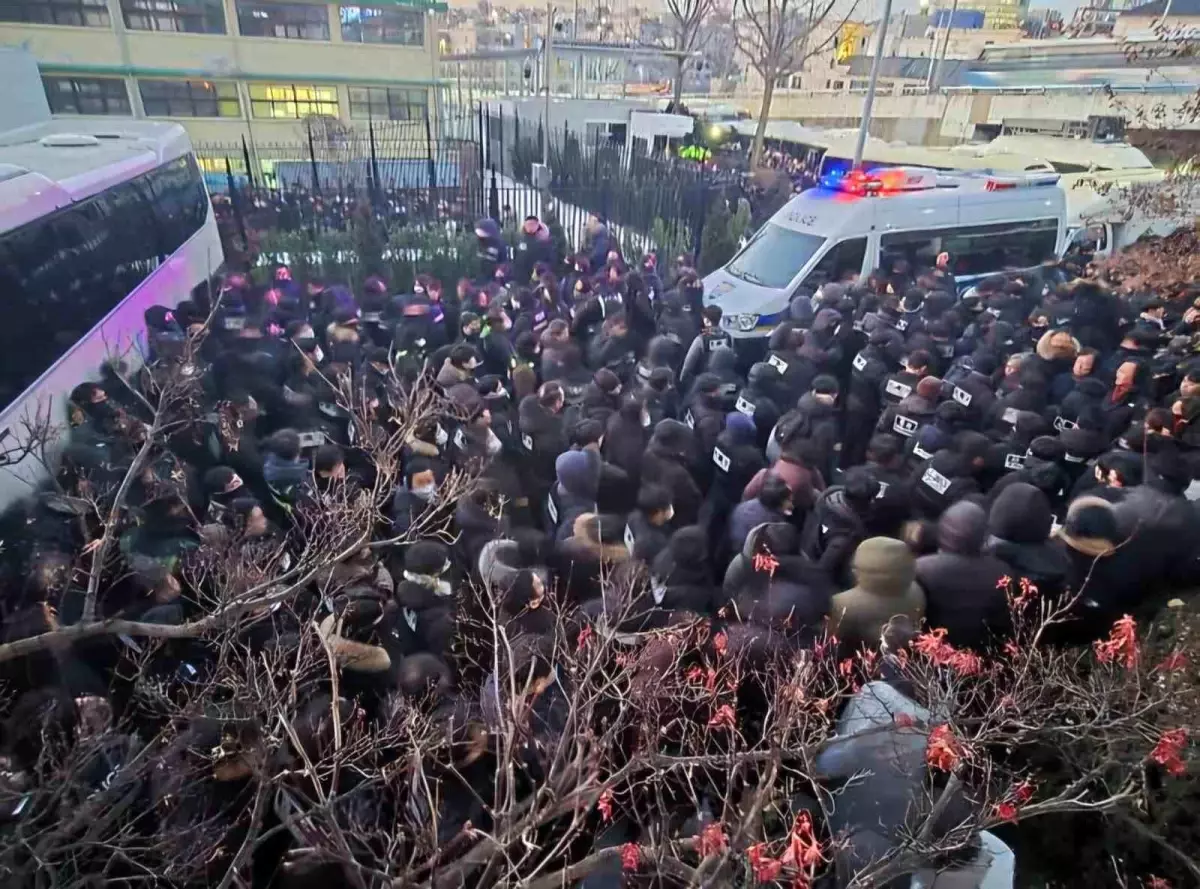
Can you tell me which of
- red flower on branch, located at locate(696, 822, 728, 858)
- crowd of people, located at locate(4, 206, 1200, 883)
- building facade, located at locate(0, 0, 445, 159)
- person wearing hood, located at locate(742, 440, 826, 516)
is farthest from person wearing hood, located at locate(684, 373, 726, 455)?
building facade, located at locate(0, 0, 445, 159)

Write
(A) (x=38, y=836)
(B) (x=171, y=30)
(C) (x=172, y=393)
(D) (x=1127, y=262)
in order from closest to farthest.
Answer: (A) (x=38, y=836), (C) (x=172, y=393), (D) (x=1127, y=262), (B) (x=171, y=30)

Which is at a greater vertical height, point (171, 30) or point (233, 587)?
point (171, 30)

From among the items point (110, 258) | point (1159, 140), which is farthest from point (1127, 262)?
point (110, 258)

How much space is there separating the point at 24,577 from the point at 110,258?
3.70m

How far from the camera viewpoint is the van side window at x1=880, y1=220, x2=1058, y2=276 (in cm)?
831

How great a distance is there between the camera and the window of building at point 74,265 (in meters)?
4.51

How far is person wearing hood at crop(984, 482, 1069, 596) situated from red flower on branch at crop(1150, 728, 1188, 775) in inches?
40.1

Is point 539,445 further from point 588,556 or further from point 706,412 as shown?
point 588,556

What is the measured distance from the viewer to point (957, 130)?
2127 cm

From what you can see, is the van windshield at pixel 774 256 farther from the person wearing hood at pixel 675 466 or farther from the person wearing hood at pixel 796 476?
the person wearing hood at pixel 675 466

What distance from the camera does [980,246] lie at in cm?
867

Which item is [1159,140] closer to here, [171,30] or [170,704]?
[170,704]

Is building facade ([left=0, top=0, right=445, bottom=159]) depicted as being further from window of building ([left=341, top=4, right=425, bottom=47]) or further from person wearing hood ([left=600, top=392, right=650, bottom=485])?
person wearing hood ([left=600, top=392, right=650, bottom=485])

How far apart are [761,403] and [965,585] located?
80.0 inches
